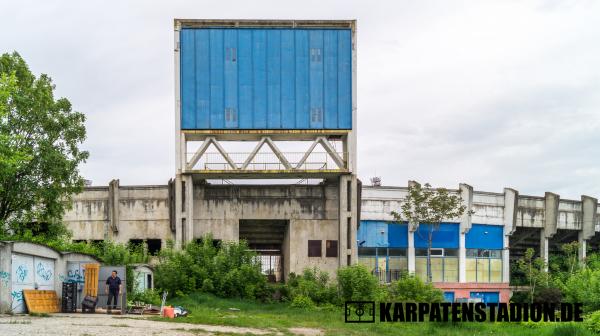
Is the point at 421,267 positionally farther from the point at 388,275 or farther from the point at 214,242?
the point at 214,242

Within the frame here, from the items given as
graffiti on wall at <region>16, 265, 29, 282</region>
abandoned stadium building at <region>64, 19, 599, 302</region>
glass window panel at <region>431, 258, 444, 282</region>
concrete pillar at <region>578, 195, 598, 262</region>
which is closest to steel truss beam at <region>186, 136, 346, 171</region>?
abandoned stadium building at <region>64, 19, 599, 302</region>

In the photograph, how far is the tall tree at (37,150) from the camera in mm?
40406

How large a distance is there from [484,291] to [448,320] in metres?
28.0

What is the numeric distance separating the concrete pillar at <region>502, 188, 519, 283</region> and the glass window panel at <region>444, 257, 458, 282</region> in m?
4.00

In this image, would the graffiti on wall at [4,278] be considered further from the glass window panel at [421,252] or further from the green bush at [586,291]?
the glass window panel at [421,252]

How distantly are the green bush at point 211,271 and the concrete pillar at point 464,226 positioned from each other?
17.4 metres

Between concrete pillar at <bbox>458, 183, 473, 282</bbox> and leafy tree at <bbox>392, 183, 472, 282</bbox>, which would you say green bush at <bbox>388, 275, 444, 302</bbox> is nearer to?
leafy tree at <bbox>392, 183, 472, 282</bbox>

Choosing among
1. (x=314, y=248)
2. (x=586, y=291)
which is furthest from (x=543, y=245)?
(x=314, y=248)

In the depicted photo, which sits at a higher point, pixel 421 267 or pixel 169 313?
pixel 169 313

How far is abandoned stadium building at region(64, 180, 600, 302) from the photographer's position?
156 feet

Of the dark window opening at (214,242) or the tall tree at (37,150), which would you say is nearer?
the tall tree at (37,150)

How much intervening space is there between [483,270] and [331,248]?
15.1 meters

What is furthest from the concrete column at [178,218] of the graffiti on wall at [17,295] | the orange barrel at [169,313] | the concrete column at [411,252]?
the graffiti on wall at [17,295]

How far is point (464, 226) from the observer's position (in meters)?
55.9
